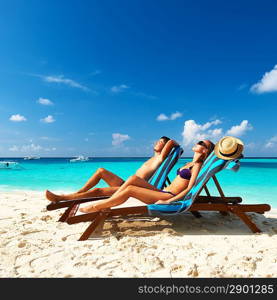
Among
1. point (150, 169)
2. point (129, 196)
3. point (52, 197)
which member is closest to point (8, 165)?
point (52, 197)

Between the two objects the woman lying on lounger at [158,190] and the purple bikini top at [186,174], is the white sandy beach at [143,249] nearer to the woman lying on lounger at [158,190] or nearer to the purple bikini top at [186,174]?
the woman lying on lounger at [158,190]

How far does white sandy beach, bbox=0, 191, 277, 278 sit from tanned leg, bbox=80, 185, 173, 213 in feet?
1.43

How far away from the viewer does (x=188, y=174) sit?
3.77 meters

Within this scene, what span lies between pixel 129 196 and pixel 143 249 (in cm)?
75

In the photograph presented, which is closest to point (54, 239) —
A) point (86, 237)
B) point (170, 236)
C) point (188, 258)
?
point (86, 237)

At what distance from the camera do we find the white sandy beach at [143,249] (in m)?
2.35

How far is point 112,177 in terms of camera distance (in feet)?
14.4

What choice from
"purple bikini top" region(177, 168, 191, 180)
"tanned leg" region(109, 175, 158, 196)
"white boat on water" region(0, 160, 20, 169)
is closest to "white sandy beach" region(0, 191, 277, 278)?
"tanned leg" region(109, 175, 158, 196)

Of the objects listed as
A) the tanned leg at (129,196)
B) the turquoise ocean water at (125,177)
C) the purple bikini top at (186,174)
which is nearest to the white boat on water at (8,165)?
the turquoise ocean water at (125,177)

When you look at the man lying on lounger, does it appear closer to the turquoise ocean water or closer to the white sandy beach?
A: the white sandy beach

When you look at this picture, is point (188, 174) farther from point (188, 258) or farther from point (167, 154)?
point (188, 258)

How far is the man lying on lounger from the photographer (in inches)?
159

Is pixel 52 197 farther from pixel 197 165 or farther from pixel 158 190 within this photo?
pixel 197 165

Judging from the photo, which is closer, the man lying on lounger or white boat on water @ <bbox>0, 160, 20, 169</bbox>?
the man lying on lounger
